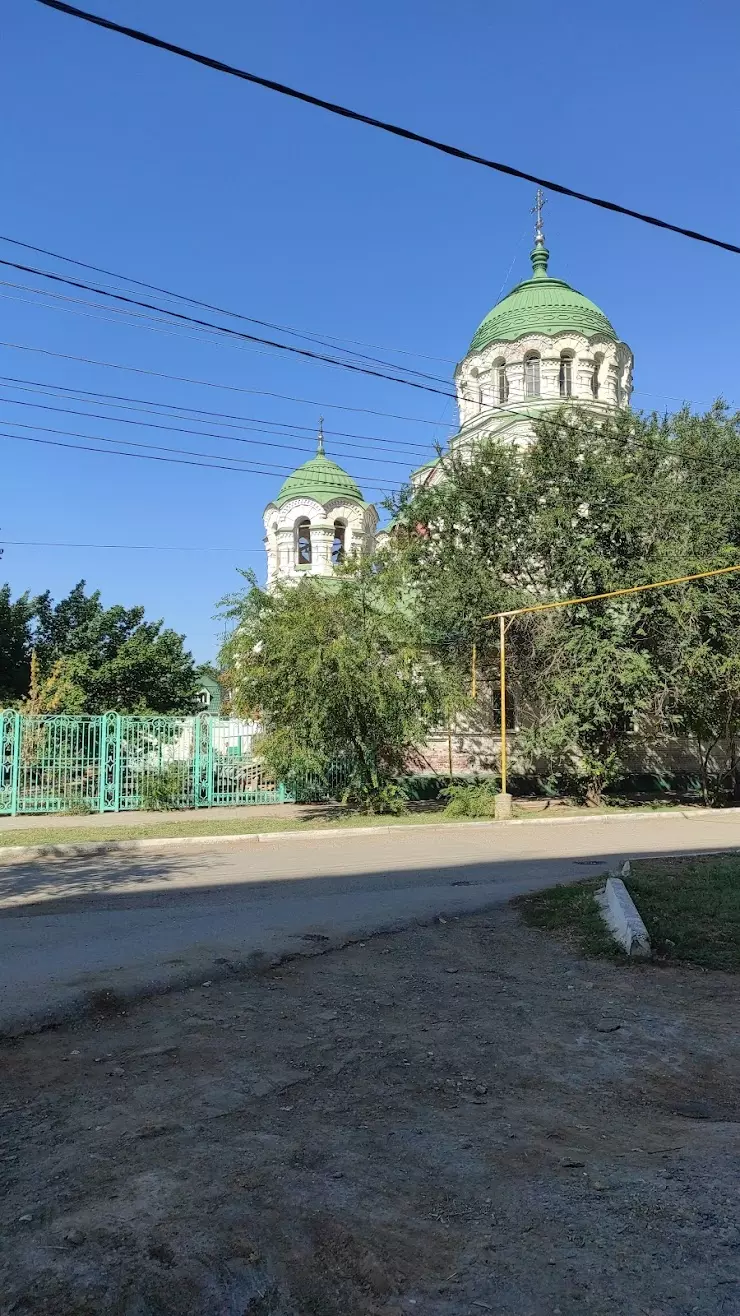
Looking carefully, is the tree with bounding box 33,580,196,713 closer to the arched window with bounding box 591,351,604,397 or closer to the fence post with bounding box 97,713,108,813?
the fence post with bounding box 97,713,108,813

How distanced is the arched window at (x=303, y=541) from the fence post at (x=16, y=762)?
63.3ft

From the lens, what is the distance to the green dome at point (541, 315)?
29609 mm

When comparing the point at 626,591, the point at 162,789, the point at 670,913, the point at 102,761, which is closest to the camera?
the point at 670,913

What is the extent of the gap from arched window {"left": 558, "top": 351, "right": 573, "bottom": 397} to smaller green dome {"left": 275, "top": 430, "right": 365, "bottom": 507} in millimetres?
10201

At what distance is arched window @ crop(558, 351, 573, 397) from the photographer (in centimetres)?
2948

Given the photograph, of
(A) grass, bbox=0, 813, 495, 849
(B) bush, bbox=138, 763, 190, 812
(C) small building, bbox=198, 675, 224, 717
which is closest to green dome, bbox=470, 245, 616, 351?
(C) small building, bbox=198, 675, 224, 717

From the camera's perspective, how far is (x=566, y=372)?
2966cm

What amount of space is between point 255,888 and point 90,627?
21760 mm

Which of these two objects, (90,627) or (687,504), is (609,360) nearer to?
(687,504)

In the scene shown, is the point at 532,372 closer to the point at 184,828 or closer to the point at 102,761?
the point at 102,761

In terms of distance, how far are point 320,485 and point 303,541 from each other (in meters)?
2.54

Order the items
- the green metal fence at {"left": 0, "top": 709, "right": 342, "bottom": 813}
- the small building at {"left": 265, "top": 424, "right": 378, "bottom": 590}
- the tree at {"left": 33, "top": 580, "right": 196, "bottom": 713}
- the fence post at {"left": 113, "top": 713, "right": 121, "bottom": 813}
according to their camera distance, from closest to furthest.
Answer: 1. the green metal fence at {"left": 0, "top": 709, "right": 342, "bottom": 813}
2. the fence post at {"left": 113, "top": 713, "right": 121, "bottom": 813}
3. the tree at {"left": 33, "top": 580, "right": 196, "bottom": 713}
4. the small building at {"left": 265, "top": 424, "right": 378, "bottom": 590}

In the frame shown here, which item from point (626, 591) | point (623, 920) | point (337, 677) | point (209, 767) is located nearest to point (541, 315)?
point (626, 591)

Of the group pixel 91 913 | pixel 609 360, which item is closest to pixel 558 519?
pixel 609 360
